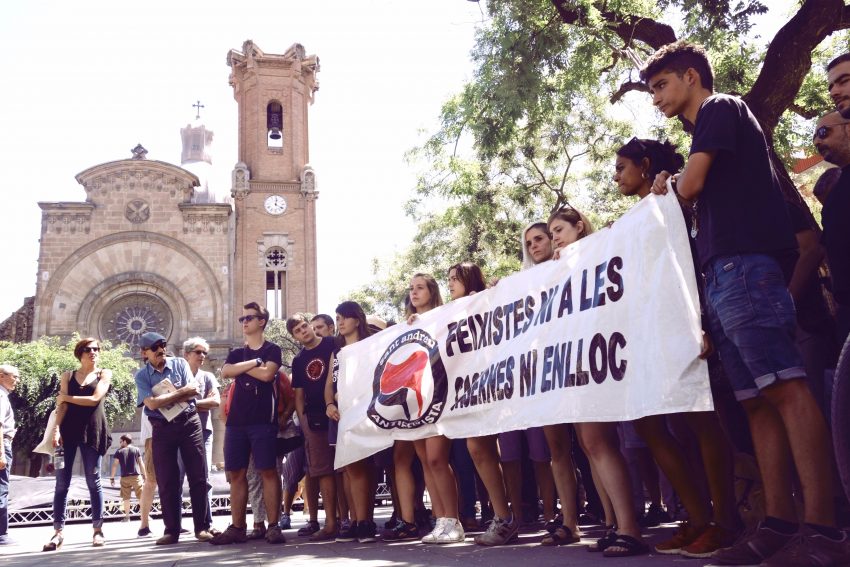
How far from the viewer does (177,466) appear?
23.2ft

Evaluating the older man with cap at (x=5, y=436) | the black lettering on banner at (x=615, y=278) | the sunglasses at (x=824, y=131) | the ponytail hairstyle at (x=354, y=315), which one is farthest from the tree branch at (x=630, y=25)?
the older man with cap at (x=5, y=436)

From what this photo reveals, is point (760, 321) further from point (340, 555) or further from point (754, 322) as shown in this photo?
point (340, 555)

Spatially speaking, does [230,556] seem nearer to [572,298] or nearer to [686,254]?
[572,298]

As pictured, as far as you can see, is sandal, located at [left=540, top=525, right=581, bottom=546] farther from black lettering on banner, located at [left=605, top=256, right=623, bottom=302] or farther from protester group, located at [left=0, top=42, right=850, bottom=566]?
black lettering on banner, located at [left=605, top=256, right=623, bottom=302]

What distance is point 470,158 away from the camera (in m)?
19.0

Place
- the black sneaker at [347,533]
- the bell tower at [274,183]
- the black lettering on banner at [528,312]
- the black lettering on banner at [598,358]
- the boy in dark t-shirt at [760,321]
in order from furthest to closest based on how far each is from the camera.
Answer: the bell tower at [274,183] → the black sneaker at [347,533] → the black lettering on banner at [528,312] → the black lettering on banner at [598,358] → the boy in dark t-shirt at [760,321]

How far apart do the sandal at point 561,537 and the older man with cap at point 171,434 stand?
11.3 ft

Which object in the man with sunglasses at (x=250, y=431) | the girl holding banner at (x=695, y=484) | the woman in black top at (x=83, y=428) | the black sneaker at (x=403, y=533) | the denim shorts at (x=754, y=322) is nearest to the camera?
the denim shorts at (x=754, y=322)

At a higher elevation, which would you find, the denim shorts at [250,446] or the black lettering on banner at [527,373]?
the black lettering on banner at [527,373]

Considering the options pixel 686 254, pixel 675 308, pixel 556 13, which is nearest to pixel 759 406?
pixel 675 308

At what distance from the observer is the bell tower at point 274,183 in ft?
134

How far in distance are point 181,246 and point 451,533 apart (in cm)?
3593

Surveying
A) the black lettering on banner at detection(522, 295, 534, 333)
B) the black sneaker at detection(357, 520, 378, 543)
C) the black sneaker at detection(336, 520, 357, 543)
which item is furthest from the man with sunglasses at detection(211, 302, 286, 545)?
the black lettering on banner at detection(522, 295, 534, 333)

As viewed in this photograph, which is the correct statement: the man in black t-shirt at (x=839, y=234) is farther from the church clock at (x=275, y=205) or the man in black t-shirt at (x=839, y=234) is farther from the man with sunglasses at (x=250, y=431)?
the church clock at (x=275, y=205)
